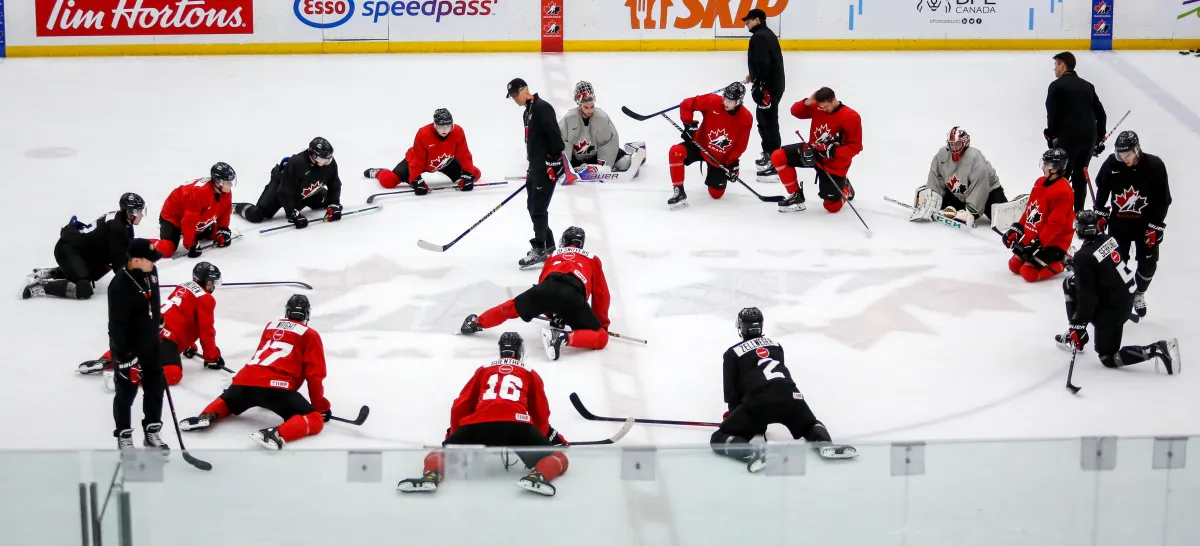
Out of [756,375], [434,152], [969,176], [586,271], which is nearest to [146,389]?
[586,271]

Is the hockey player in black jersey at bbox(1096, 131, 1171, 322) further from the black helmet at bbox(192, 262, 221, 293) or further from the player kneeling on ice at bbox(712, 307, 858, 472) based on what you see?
the black helmet at bbox(192, 262, 221, 293)

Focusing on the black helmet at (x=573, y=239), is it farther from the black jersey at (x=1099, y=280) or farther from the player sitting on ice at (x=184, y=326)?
the black jersey at (x=1099, y=280)

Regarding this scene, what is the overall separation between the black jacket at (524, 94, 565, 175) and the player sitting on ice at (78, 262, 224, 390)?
2.63 meters

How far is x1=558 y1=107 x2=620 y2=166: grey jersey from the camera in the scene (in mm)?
11953

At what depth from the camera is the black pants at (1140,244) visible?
29.1ft

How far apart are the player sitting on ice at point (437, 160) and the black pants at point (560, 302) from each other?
11.7ft

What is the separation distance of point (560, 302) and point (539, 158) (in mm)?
1764

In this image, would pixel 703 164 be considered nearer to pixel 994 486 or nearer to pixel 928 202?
pixel 928 202

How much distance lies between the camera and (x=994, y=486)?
5562mm

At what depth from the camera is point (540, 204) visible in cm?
988

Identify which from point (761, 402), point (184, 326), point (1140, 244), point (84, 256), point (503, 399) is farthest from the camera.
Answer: point (84, 256)

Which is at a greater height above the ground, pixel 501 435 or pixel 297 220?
pixel 297 220

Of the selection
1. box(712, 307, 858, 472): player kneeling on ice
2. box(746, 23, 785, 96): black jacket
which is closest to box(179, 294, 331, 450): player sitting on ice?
box(712, 307, 858, 472): player kneeling on ice

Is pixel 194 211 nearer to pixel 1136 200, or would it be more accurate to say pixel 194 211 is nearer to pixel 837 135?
pixel 837 135
